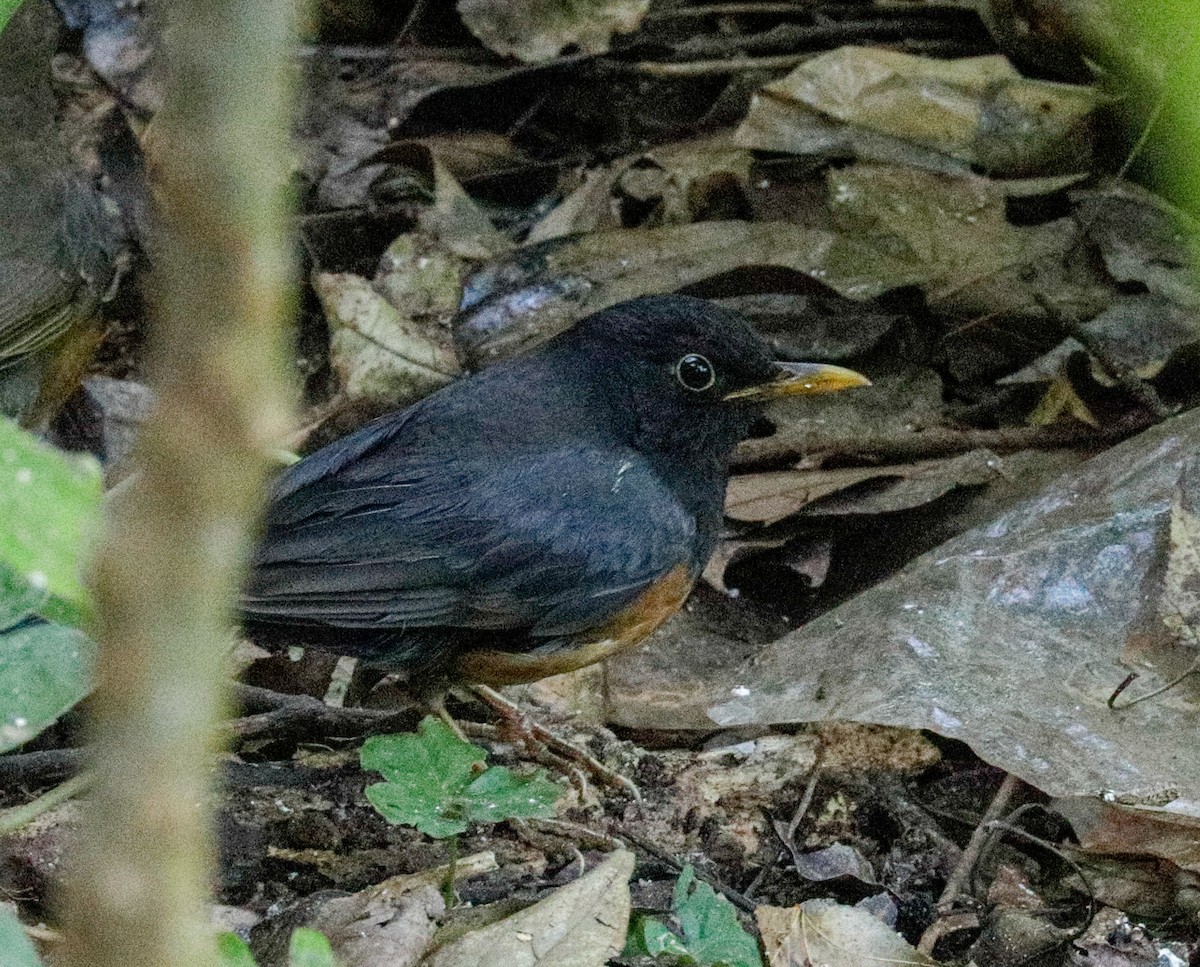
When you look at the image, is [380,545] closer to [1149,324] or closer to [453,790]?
[453,790]

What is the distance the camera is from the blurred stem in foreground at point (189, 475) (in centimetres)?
103

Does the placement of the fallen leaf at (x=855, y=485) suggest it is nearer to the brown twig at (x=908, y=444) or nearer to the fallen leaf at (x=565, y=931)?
the brown twig at (x=908, y=444)

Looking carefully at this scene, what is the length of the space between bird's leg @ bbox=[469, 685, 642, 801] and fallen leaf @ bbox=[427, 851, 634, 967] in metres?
0.89

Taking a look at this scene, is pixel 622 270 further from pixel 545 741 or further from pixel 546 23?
pixel 545 741

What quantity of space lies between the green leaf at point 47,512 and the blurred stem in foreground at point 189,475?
0.08 m

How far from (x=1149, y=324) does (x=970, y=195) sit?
872mm

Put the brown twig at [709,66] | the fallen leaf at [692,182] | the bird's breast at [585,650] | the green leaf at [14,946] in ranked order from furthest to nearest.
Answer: the brown twig at [709,66] → the fallen leaf at [692,182] → the bird's breast at [585,650] → the green leaf at [14,946]

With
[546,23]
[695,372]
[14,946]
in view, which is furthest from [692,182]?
[14,946]

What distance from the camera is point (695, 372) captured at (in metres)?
4.64

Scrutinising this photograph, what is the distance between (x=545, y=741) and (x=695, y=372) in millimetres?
1060

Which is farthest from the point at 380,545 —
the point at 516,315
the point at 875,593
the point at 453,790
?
the point at 516,315

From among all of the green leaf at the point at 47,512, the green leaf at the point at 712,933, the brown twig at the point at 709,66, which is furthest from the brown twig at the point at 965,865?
the brown twig at the point at 709,66

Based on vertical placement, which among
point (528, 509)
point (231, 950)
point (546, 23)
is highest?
point (231, 950)

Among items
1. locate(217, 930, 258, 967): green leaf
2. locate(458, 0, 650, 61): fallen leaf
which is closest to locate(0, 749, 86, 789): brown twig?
locate(217, 930, 258, 967): green leaf
